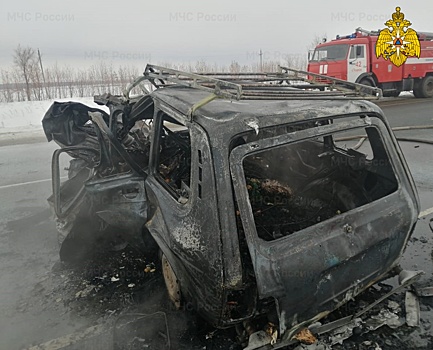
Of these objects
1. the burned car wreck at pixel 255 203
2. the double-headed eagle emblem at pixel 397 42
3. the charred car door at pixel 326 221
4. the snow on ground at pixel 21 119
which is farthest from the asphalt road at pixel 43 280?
the double-headed eagle emblem at pixel 397 42

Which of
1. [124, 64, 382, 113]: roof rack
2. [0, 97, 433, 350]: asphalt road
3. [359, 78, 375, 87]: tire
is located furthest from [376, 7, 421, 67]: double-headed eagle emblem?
[124, 64, 382, 113]: roof rack

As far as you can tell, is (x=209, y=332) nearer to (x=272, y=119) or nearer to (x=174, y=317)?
(x=174, y=317)

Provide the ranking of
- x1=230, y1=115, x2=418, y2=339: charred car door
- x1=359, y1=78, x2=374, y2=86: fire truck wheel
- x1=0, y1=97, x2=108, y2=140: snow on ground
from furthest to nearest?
x1=359, y1=78, x2=374, y2=86: fire truck wheel → x1=0, y1=97, x2=108, y2=140: snow on ground → x1=230, y1=115, x2=418, y2=339: charred car door

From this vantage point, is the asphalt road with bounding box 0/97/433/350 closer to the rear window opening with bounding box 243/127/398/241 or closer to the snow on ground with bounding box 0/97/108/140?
the rear window opening with bounding box 243/127/398/241

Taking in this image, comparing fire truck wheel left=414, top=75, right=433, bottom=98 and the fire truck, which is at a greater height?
the fire truck

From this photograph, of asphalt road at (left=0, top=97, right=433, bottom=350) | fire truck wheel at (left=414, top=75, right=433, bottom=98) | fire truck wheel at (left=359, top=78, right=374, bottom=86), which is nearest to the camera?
asphalt road at (left=0, top=97, right=433, bottom=350)

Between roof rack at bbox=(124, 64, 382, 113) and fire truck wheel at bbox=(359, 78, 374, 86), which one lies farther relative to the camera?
fire truck wheel at bbox=(359, 78, 374, 86)

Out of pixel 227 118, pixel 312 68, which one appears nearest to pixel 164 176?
pixel 227 118

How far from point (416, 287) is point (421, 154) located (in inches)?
184

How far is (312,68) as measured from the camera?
15562 millimetres

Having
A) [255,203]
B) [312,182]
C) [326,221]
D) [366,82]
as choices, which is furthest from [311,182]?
[366,82]

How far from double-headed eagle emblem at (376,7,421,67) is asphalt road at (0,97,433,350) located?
34.4 feet

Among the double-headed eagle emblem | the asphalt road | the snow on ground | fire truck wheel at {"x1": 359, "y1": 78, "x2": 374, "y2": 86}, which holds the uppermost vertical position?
the double-headed eagle emblem

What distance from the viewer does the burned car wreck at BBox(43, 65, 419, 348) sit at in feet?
6.38
